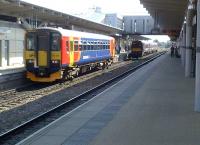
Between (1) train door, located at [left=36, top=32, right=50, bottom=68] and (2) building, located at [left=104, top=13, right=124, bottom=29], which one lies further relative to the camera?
(2) building, located at [left=104, top=13, right=124, bottom=29]

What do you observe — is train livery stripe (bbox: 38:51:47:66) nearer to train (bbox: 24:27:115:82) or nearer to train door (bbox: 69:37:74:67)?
train (bbox: 24:27:115:82)

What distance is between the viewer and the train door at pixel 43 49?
80.3ft

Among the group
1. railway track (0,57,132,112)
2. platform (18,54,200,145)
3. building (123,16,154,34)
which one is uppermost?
building (123,16,154,34)

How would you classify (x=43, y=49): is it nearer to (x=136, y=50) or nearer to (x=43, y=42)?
(x=43, y=42)

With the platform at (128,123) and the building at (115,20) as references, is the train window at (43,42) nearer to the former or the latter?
the platform at (128,123)

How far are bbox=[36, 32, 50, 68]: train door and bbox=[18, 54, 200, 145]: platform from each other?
25.3 ft

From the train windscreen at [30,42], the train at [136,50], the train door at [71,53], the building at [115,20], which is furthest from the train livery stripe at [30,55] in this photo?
the building at [115,20]

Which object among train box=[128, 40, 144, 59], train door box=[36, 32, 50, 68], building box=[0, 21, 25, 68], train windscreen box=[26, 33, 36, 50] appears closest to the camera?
train door box=[36, 32, 50, 68]

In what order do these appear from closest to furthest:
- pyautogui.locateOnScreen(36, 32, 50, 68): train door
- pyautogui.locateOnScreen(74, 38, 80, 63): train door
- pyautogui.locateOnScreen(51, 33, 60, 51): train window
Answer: pyautogui.locateOnScreen(51, 33, 60, 51): train window → pyautogui.locateOnScreen(36, 32, 50, 68): train door → pyautogui.locateOnScreen(74, 38, 80, 63): train door

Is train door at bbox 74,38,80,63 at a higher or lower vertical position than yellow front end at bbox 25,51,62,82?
higher

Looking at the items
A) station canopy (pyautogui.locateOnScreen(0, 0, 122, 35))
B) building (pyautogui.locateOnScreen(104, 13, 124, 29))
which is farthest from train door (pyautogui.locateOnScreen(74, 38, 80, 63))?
building (pyautogui.locateOnScreen(104, 13, 124, 29))

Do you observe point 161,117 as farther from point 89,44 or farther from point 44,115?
point 89,44

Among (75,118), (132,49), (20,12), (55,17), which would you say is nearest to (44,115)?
(75,118)

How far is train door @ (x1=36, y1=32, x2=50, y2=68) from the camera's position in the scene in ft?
80.3
